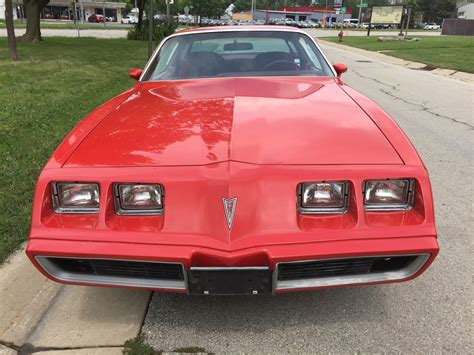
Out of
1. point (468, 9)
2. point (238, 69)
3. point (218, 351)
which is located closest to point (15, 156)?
point (238, 69)

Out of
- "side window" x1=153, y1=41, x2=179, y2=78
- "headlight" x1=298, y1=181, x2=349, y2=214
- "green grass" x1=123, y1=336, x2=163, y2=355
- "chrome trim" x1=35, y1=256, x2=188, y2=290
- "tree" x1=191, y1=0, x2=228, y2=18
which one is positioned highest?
"tree" x1=191, y1=0, x2=228, y2=18

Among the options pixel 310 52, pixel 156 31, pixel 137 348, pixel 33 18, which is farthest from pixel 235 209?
pixel 156 31

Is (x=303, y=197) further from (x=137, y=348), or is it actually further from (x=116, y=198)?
(x=137, y=348)

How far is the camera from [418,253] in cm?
189

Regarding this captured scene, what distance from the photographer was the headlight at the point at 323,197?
1.95 metres

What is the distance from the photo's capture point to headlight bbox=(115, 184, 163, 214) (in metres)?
1.97

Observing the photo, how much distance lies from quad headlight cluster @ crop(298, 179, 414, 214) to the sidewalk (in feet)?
3.72

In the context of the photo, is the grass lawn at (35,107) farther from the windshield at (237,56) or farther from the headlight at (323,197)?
the headlight at (323,197)

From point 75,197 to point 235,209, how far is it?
758mm

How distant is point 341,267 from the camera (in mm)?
1965

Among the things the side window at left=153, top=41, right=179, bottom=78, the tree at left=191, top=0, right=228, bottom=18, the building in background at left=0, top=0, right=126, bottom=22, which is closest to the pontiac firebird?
the side window at left=153, top=41, right=179, bottom=78

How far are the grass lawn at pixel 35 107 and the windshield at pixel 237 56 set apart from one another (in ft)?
5.02

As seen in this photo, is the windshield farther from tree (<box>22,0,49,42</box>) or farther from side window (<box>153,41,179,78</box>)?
tree (<box>22,0,49,42</box>)

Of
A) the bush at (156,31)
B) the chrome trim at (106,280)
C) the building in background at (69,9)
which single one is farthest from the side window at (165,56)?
the building in background at (69,9)
